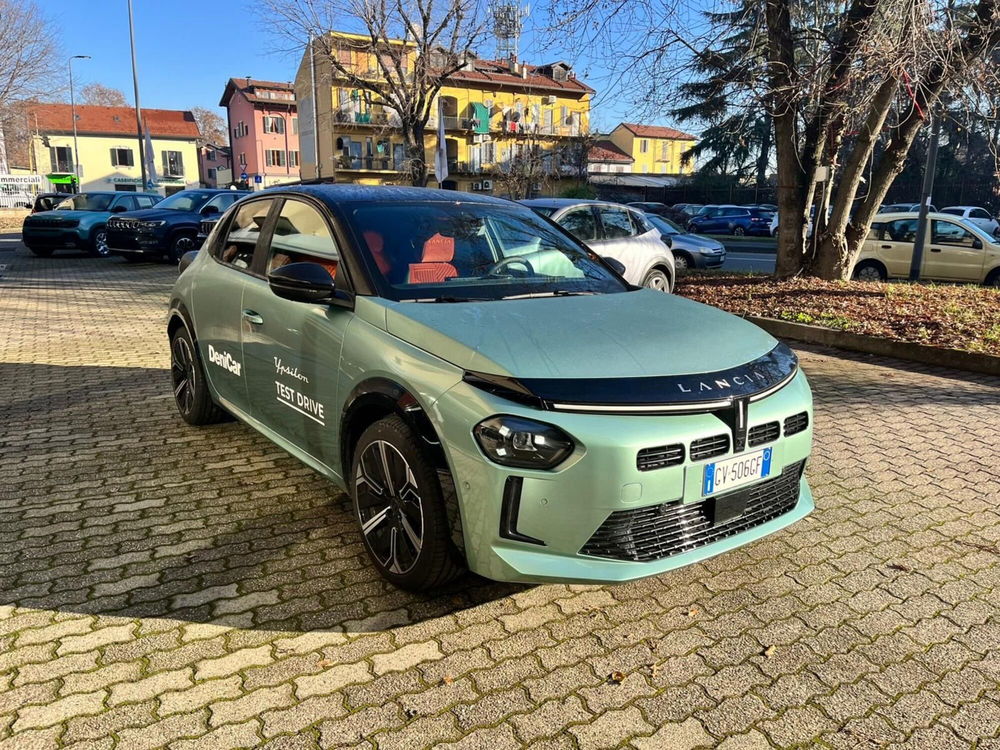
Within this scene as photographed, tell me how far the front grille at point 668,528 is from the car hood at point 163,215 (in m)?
17.3

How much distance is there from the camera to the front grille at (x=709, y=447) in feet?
8.54

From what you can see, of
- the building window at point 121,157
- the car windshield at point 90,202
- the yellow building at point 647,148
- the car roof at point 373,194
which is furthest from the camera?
the yellow building at point 647,148

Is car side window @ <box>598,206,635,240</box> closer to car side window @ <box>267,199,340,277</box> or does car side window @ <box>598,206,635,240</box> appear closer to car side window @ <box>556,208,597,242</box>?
car side window @ <box>556,208,597,242</box>

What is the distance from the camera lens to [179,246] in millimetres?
17406

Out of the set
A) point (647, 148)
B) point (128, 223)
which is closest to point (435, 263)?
point (128, 223)

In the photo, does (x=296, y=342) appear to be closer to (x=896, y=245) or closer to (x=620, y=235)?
(x=620, y=235)

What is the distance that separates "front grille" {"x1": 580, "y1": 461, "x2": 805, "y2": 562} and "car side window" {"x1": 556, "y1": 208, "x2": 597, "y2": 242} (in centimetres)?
785

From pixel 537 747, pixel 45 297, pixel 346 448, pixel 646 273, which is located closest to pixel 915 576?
pixel 537 747

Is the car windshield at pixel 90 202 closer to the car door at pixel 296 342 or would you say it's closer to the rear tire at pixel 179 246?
the rear tire at pixel 179 246

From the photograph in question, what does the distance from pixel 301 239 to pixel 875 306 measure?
29.1 feet

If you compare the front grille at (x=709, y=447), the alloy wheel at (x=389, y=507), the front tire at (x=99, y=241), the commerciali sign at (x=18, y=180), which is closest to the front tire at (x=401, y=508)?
the alloy wheel at (x=389, y=507)

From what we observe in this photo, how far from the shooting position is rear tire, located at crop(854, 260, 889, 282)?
1473cm

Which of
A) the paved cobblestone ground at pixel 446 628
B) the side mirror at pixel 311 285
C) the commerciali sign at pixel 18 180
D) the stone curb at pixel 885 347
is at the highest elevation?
the commerciali sign at pixel 18 180

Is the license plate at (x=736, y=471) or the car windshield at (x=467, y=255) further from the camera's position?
the car windshield at (x=467, y=255)
